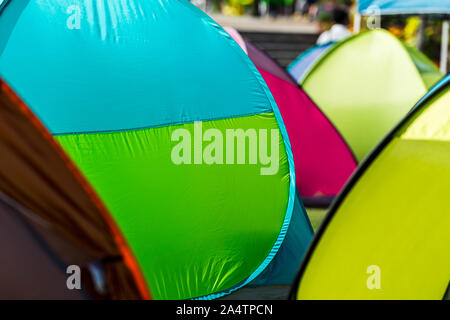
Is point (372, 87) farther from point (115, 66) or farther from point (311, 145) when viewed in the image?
point (115, 66)

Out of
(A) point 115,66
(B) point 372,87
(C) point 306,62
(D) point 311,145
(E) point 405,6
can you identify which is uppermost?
(E) point 405,6

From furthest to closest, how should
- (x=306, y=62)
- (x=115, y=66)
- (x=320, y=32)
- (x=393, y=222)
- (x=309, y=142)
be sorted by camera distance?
(x=320, y=32) → (x=306, y=62) → (x=309, y=142) → (x=115, y=66) → (x=393, y=222)

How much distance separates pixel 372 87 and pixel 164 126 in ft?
9.89

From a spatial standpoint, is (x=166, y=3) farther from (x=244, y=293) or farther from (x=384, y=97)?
(x=384, y=97)

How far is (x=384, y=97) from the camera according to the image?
18.1 ft

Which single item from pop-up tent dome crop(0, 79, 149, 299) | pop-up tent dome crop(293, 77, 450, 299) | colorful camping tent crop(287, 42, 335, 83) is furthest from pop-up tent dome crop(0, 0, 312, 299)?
colorful camping tent crop(287, 42, 335, 83)

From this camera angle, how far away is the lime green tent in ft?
17.9

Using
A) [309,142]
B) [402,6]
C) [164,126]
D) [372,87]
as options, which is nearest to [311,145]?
[309,142]

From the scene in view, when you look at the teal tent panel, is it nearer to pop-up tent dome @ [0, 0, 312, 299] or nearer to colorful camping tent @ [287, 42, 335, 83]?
pop-up tent dome @ [0, 0, 312, 299]

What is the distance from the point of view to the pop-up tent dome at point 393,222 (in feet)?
8.50

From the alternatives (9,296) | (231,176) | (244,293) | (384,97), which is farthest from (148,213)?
(384,97)

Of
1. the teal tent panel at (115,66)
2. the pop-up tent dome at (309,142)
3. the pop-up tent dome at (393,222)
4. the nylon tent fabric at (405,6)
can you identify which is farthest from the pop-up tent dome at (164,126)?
the nylon tent fabric at (405,6)

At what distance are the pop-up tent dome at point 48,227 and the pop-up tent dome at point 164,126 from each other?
1004 mm

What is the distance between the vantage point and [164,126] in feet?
9.64
